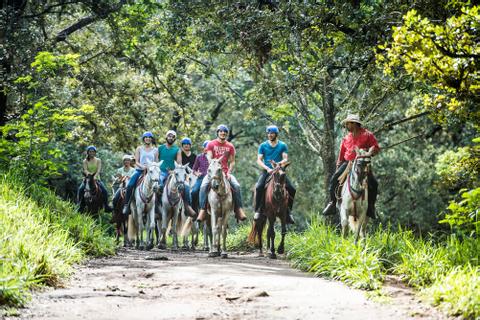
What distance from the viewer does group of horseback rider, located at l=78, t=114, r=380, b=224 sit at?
496 inches

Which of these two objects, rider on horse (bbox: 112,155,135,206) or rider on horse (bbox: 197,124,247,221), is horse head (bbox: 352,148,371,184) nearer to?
rider on horse (bbox: 197,124,247,221)

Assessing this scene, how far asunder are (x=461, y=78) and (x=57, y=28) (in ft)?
67.1

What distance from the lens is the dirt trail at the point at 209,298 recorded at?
6.98 m

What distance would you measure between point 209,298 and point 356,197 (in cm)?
495

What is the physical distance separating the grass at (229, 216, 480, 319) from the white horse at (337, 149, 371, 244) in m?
0.73

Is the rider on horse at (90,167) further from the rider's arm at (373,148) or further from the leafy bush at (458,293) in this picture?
the leafy bush at (458,293)

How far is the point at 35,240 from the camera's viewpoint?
9.38 meters

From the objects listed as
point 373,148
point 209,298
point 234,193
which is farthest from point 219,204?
point 209,298

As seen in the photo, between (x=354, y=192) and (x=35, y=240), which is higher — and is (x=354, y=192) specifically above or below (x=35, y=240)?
above

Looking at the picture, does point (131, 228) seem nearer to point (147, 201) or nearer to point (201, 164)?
point (147, 201)

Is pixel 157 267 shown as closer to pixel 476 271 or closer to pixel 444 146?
pixel 476 271

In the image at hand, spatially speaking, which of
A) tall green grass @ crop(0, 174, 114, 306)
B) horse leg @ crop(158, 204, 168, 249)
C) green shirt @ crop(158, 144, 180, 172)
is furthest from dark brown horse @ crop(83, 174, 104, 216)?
tall green grass @ crop(0, 174, 114, 306)

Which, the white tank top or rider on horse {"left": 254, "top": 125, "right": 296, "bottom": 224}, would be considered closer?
rider on horse {"left": 254, "top": 125, "right": 296, "bottom": 224}

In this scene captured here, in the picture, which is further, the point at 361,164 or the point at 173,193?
the point at 173,193
